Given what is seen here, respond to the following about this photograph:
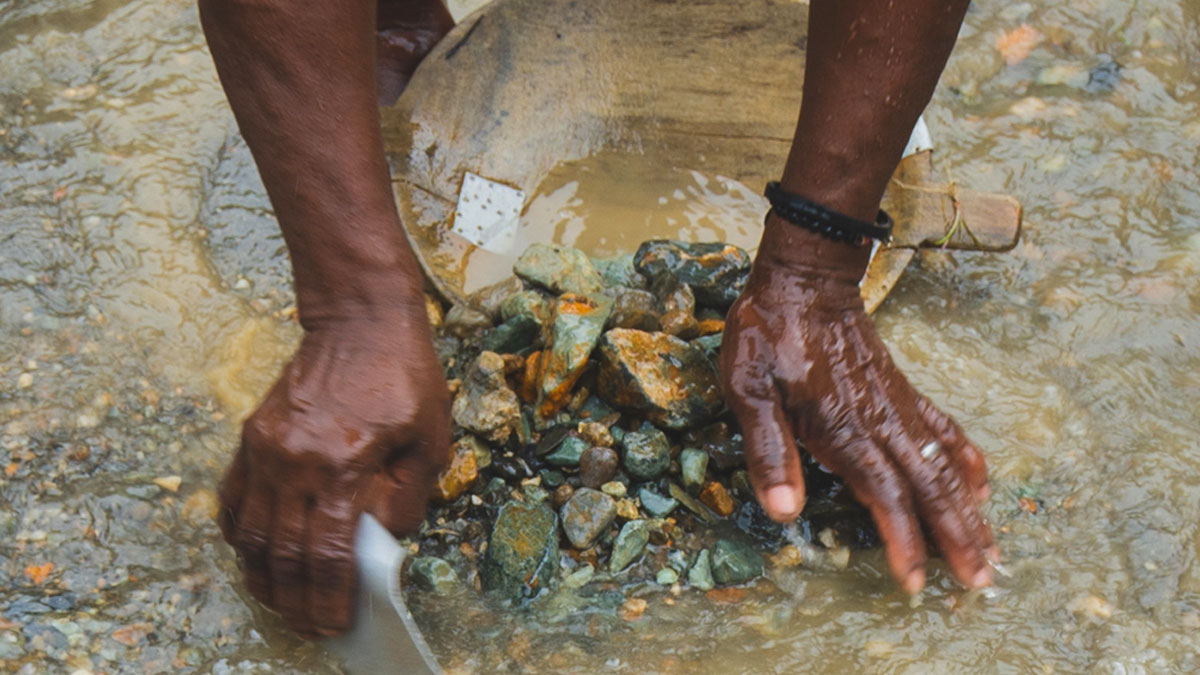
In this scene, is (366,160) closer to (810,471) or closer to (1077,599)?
(810,471)

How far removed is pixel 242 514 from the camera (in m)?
1.23

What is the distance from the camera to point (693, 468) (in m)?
1.51

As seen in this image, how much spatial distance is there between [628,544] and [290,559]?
0.47 meters

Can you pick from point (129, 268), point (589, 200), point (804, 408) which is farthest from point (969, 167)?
point (129, 268)

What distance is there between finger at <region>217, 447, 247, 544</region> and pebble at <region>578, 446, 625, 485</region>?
0.49 meters

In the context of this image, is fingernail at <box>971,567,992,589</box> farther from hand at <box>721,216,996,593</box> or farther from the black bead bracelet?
the black bead bracelet

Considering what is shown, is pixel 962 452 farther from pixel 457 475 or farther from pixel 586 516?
pixel 457 475

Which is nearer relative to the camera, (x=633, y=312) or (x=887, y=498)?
(x=887, y=498)

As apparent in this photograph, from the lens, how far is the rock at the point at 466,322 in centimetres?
170

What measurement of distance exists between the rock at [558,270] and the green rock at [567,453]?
0.92 ft

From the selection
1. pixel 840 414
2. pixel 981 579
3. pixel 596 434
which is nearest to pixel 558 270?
pixel 596 434

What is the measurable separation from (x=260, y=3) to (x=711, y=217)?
1.00 m

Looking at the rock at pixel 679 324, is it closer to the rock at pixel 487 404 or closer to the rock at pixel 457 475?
the rock at pixel 487 404

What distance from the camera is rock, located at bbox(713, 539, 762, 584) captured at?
1426 millimetres
